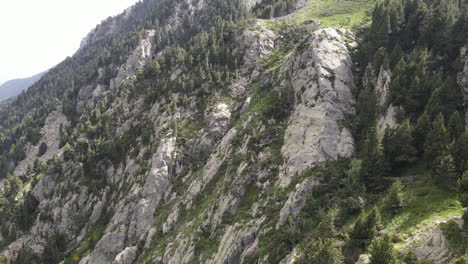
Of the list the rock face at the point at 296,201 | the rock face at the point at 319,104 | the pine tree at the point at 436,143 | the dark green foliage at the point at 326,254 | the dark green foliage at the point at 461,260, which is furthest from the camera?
the rock face at the point at 319,104

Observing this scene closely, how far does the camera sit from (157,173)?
2744 inches

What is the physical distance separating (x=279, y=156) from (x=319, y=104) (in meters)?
12.9

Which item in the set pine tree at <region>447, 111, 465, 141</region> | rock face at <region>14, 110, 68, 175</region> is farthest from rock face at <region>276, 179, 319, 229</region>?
rock face at <region>14, 110, 68, 175</region>

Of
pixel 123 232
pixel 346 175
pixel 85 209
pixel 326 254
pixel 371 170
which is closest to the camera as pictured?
pixel 326 254

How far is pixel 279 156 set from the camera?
46.6 m

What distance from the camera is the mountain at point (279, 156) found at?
26844 mm

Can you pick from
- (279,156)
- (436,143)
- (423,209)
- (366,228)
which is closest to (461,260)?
(366,228)

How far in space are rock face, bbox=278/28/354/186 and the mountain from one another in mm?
298

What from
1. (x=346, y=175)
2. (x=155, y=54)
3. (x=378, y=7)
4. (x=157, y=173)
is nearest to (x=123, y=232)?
(x=157, y=173)

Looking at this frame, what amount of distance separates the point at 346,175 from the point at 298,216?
9.18 m

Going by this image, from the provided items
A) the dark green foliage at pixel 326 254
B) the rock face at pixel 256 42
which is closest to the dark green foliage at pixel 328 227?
the dark green foliage at pixel 326 254

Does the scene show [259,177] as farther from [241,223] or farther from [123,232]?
[123,232]

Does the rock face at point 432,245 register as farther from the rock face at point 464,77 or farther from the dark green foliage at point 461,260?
the rock face at point 464,77

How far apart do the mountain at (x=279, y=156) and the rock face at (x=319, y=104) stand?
30 centimetres
